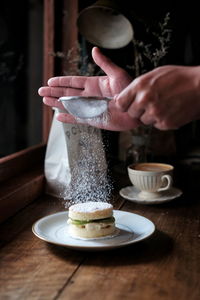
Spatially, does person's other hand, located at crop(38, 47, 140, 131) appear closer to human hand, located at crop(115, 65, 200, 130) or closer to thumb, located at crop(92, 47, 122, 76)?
thumb, located at crop(92, 47, 122, 76)

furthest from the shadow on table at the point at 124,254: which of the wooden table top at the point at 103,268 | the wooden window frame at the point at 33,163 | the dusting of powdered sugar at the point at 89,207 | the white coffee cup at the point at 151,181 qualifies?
the white coffee cup at the point at 151,181

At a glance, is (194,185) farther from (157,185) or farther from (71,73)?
(71,73)

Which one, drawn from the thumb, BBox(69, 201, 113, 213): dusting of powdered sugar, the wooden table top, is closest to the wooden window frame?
the wooden table top

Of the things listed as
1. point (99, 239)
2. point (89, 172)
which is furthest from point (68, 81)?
point (99, 239)

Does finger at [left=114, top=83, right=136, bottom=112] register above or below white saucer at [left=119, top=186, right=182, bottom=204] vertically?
above

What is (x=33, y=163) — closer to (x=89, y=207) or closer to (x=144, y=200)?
(x=144, y=200)
